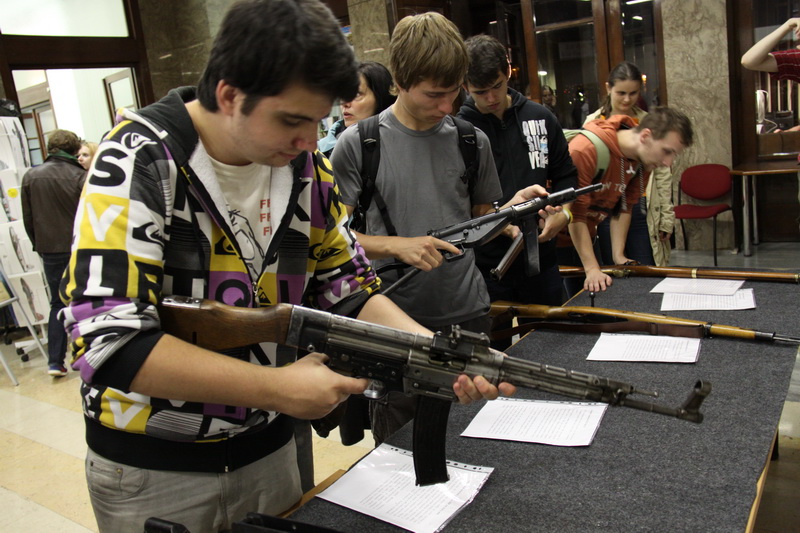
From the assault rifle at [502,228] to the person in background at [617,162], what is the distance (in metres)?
0.34

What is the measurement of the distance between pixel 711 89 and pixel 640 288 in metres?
4.30

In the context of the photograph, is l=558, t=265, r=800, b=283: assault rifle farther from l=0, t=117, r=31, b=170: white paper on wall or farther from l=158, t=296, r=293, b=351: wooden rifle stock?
l=0, t=117, r=31, b=170: white paper on wall

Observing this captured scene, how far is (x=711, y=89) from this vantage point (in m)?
6.21

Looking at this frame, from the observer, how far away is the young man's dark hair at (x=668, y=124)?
2.74 m

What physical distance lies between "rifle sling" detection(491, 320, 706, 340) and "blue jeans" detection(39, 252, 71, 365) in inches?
151

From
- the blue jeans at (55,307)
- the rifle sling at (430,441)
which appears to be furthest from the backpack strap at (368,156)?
the blue jeans at (55,307)

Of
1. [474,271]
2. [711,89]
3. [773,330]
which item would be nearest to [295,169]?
[474,271]

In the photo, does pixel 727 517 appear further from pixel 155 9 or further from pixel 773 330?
pixel 155 9

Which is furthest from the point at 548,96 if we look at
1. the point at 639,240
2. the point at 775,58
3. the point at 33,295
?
the point at 33,295

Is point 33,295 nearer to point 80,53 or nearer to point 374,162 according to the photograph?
point 80,53

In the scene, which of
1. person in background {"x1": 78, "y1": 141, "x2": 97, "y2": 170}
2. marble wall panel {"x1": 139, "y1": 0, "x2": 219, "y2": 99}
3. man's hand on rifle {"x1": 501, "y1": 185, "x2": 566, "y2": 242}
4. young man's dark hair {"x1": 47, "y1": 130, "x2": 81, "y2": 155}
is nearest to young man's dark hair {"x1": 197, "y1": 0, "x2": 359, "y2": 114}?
man's hand on rifle {"x1": 501, "y1": 185, "x2": 566, "y2": 242}

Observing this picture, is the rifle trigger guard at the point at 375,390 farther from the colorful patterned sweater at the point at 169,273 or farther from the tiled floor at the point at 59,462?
the tiled floor at the point at 59,462

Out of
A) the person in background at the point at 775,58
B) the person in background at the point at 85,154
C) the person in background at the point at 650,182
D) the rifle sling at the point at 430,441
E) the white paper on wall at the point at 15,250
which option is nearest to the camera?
→ the rifle sling at the point at 430,441

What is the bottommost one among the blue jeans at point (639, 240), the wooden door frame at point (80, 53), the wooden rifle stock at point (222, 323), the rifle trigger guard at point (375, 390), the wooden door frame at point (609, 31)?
the blue jeans at point (639, 240)
